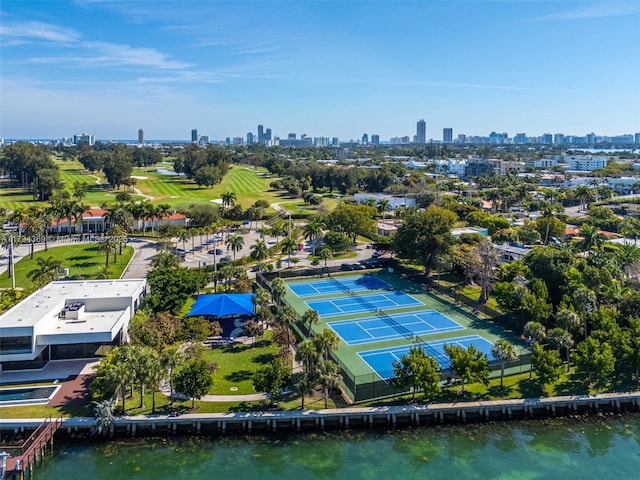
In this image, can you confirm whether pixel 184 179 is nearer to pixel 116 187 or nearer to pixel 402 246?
pixel 116 187

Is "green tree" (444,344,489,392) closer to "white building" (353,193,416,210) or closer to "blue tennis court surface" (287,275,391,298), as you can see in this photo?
"blue tennis court surface" (287,275,391,298)

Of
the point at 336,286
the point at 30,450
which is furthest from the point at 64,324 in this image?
the point at 336,286

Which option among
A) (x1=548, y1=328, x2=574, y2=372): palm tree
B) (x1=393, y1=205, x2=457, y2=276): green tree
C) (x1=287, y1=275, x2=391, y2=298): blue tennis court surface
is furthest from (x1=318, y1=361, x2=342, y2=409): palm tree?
(x1=393, y1=205, x2=457, y2=276): green tree

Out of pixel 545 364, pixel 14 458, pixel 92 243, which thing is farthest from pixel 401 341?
pixel 92 243

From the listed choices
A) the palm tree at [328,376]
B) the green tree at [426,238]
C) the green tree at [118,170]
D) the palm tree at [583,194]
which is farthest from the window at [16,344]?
the palm tree at [583,194]

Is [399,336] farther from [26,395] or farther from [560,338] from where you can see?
[26,395]

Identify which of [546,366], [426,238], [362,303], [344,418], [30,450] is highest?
[426,238]
